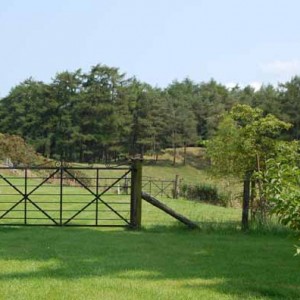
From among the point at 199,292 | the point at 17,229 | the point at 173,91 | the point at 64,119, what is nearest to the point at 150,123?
the point at 64,119

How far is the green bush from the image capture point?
31766 millimetres

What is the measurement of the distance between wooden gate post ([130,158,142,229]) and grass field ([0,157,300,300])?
0.58 meters

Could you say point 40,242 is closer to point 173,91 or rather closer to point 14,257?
point 14,257

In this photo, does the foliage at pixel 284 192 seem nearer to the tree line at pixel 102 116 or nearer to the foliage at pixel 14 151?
the foliage at pixel 14 151

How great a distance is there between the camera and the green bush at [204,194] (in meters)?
31.8

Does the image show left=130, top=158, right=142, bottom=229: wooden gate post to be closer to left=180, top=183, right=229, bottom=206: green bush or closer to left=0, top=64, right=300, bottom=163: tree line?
left=180, top=183, right=229, bottom=206: green bush

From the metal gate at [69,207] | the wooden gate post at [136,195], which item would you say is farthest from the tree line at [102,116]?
the wooden gate post at [136,195]

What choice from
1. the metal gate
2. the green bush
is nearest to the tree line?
the green bush

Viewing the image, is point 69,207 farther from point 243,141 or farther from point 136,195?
point 243,141

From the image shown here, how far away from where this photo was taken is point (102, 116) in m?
78.3

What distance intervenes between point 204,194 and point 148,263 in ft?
80.8

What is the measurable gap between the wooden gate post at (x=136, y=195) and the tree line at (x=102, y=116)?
60751 millimetres

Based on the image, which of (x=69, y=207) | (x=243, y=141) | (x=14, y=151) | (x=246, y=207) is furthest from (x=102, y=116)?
(x=246, y=207)

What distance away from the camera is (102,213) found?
18.9 meters
